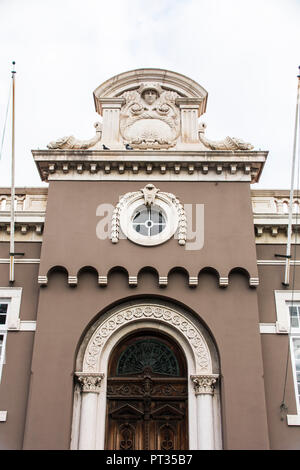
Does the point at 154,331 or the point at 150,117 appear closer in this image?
the point at 154,331

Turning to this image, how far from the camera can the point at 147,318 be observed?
1642 cm

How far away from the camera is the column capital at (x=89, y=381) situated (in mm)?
15547

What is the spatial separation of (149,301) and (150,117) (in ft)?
21.2

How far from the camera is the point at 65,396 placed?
15.1 m

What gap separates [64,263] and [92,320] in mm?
1839

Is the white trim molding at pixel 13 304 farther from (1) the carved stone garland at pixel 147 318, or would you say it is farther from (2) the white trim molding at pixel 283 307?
(2) the white trim molding at pixel 283 307

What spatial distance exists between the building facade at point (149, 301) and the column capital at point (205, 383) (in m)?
0.04

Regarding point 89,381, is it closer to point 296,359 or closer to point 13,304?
point 13,304

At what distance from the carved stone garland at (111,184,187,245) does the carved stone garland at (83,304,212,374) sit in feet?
7.19

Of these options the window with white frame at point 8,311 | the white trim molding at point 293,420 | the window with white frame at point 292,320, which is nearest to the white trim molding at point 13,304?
the window with white frame at point 8,311

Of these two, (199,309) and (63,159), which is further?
(63,159)

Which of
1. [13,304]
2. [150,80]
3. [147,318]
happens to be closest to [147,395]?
[147,318]
